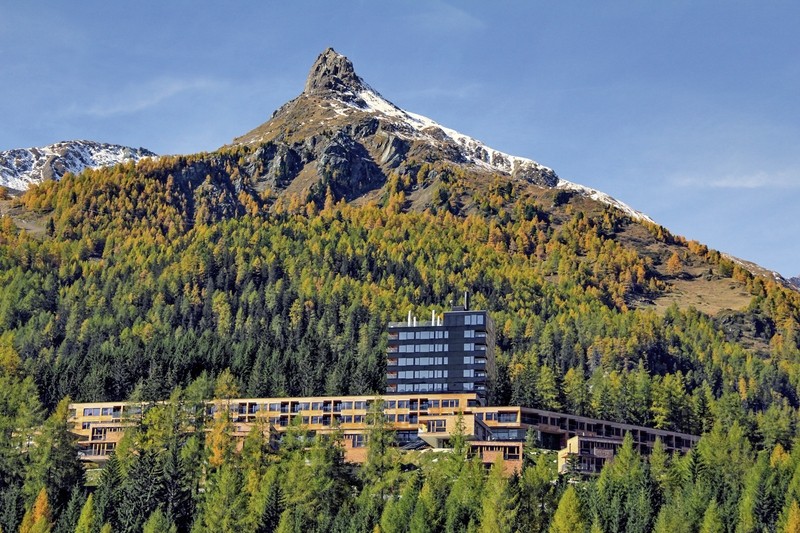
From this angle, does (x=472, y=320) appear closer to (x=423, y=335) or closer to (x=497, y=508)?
(x=423, y=335)

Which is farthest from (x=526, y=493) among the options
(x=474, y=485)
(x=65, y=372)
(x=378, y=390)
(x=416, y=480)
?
(x=65, y=372)

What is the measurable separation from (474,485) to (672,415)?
5768 centimetres

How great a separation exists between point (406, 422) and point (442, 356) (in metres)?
14.3

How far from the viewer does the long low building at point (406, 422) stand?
517 ft

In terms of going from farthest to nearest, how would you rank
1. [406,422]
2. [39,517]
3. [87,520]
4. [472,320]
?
[472,320], [406,422], [39,517], [87,520]

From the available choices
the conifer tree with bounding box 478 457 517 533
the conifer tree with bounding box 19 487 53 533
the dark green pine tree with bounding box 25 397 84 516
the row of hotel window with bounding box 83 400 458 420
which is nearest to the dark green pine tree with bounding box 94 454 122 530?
the dark green pine tree with bounding box 25 397 84 516

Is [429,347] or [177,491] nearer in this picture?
[177,491]

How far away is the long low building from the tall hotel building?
4725mm

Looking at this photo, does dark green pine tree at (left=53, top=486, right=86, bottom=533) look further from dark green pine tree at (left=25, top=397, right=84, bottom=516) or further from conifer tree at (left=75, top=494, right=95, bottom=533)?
dark green pine tree at (left=25, top=397, right=84, bottom=516)

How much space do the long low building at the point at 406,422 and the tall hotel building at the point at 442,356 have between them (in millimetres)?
4725

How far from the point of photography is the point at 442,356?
176000 mm

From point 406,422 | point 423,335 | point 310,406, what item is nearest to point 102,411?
point 310,406

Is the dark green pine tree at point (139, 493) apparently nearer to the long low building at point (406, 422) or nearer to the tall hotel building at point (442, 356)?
the long low building at point (406, 422)

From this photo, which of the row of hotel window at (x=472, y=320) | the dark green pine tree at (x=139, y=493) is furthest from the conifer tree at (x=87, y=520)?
the row of hotel window at (x=472, y=320)
